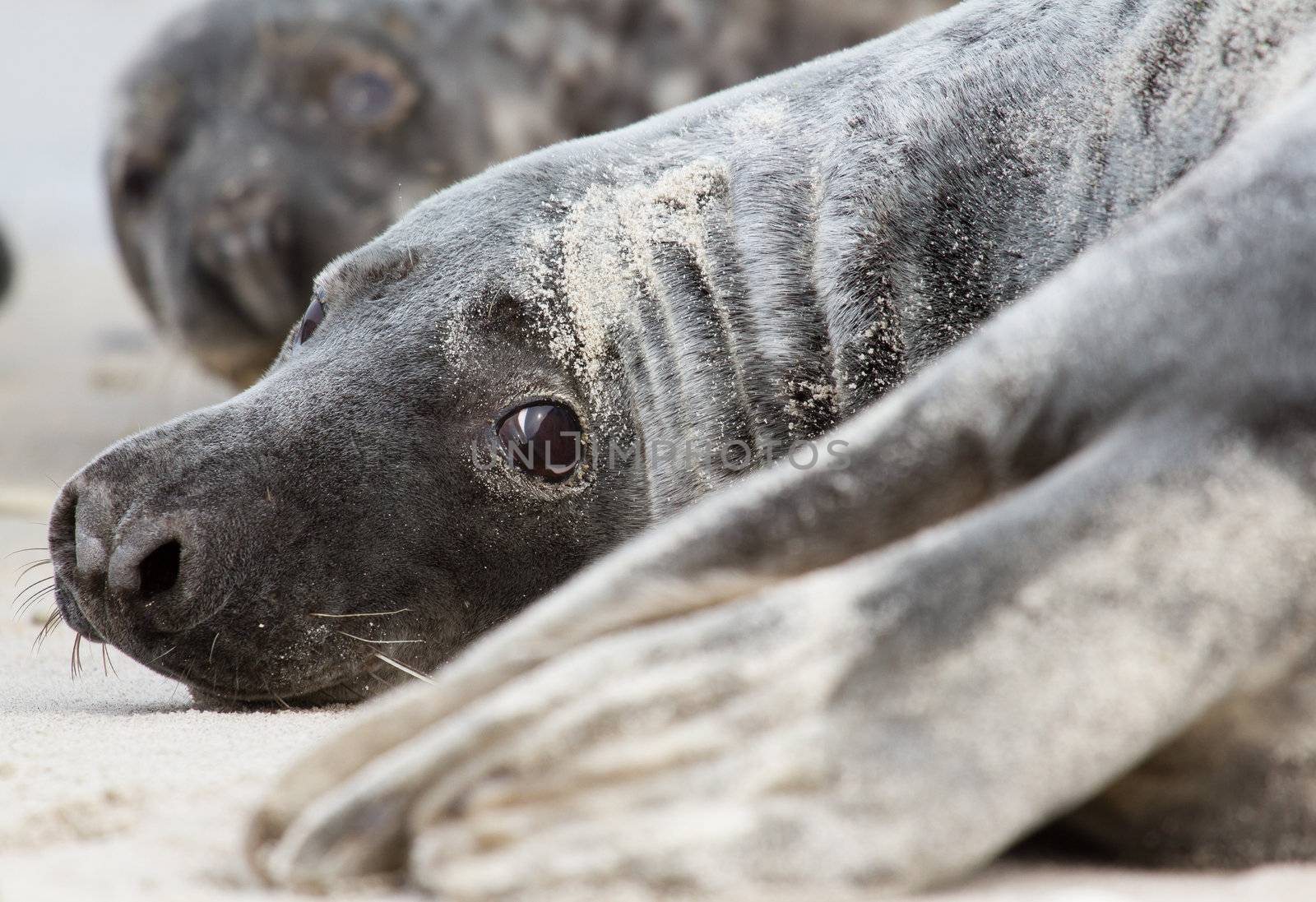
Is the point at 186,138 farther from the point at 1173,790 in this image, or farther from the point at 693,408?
the point at 1173,790

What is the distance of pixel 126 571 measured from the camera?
2.15 meters

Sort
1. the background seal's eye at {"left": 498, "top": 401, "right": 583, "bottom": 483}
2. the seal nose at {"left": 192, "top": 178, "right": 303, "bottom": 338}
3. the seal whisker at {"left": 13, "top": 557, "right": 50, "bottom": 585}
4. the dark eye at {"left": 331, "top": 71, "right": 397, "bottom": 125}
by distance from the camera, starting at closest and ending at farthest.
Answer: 1. the background seal's eye at {"left": 498, "top": 401, "right": 583, "bottom": 483}
2. the seal whisker at {"left": 13, "top": 557, "right": 50, "bottom": 585}
3. the seal nose at {"left": 192, "top": 178, "right": 303, "bottom": 338}
4. the dark eye at {"left": 331, "top": 71, "right": 397, "bottom": 125}

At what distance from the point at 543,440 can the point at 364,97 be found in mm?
3205

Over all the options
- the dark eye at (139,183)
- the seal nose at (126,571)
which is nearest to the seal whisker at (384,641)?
the seal nose at (126,571)

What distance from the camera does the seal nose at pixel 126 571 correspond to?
2160 millimetres

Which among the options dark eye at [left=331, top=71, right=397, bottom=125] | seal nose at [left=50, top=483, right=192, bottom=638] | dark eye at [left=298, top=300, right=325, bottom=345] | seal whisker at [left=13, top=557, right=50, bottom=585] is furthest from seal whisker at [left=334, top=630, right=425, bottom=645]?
dark eye at [left=331, top=71, right=397, bottom=125]

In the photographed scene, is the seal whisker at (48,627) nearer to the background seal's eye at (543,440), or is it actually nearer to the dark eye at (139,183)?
the background seal's eye at (543,440)

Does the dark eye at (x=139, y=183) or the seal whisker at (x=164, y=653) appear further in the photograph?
the dark eye at (x=139, y=183)

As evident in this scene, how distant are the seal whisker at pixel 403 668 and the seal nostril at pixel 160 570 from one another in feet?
0.98

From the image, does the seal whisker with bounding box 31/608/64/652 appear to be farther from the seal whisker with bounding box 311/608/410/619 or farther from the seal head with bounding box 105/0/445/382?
the seal head with bounding box 105/0/445/382

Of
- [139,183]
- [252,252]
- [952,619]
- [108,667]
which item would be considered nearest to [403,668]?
[108,667]

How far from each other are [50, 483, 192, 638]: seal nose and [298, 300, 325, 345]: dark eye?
0.46 metres

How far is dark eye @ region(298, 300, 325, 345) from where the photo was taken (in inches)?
101

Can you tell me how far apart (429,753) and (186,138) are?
169 inches
